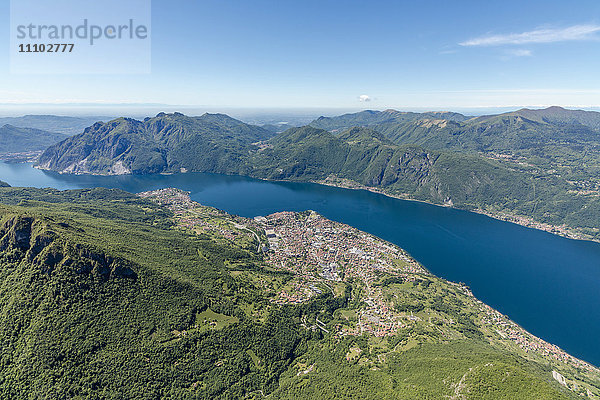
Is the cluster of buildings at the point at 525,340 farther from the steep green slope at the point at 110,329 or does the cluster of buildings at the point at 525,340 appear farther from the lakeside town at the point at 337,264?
the steep green slope at the point at 110,329

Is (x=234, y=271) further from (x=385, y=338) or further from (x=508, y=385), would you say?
(x=508, y=385)

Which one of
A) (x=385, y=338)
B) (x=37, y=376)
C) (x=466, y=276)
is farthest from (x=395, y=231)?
(x=37, y=376)

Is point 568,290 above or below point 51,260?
below

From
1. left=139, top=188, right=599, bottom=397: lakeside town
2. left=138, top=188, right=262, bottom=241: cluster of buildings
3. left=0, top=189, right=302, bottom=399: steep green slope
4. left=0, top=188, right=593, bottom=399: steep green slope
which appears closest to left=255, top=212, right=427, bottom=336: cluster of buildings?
left=139, top=188, right=599, bottom=397: lakeside town

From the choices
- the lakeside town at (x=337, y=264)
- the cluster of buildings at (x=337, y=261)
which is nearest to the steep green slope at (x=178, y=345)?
the lakeside town at (x=337, y=264)

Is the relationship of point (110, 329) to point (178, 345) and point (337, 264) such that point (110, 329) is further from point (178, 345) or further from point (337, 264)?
point (337, 264)

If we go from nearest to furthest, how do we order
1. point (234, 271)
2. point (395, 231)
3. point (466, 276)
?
point (234, 271) < point (466, 276) < point (395, 231)

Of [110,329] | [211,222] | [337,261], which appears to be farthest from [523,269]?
[110,329]

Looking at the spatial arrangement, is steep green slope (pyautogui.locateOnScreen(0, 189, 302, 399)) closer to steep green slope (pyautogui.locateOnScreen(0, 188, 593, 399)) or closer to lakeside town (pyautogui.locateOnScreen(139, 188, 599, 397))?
steep green slope (pyautogui.locateOnScreen(0, 188, 593, 399))
